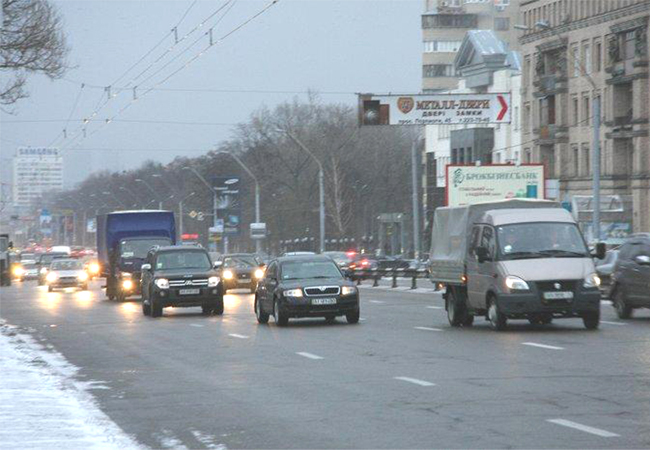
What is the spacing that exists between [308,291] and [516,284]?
5464 millimetres

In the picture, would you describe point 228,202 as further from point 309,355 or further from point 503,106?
point 309,355

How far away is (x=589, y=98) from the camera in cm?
8625

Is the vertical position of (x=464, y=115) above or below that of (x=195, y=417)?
above

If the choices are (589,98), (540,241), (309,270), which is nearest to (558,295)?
(540,241)

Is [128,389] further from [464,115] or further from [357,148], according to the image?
[357,148]

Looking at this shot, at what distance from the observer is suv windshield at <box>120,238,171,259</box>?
50812 millimetres

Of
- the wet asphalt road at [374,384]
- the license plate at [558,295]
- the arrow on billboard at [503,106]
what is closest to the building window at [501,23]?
the arrow on billboard at [503,106]

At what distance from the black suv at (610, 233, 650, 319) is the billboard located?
64.5ft

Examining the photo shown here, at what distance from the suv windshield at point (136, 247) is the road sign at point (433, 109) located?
535 inches

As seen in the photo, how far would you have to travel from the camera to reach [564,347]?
2156cm

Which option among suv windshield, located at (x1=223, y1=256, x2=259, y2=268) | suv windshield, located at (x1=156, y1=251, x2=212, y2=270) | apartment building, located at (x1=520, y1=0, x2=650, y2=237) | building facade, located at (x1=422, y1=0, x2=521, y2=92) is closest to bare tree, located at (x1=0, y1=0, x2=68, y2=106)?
suv windshield, located at (x1=156, y1=251, x2=212, y2=270)

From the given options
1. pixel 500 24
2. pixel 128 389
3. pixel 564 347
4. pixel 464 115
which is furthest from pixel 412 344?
pixel 500 24

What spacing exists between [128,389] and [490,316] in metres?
10.9

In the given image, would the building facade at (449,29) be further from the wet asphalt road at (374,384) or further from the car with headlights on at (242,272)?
the wet asphalt road at (374,384)
